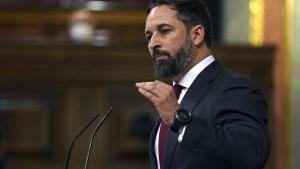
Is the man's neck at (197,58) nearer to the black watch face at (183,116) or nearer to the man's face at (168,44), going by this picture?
the man's face at (168,44)

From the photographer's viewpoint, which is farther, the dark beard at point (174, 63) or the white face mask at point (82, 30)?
the white face mask at point (82, 30)

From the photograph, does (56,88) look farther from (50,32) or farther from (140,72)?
(50,32)

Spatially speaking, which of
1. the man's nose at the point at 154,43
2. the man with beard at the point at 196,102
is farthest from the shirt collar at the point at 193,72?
the man's nose at the point at 154,43

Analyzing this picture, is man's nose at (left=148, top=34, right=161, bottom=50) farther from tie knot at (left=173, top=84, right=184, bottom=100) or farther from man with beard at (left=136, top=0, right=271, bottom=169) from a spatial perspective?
tie knot at (left=173, top=84, right=184, bottom=100)

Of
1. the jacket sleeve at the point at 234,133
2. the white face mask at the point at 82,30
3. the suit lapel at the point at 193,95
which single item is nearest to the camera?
the jacket sleeve at the point at 234,133

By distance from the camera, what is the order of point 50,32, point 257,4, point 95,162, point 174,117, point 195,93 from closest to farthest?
point 174,117 → point 195,93 → point 95,162 → point 257,4 → point 50,32

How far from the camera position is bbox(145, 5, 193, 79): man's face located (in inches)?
76.8

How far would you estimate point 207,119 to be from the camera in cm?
186

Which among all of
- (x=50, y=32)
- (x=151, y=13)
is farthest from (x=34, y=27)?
(x=151, y=13)

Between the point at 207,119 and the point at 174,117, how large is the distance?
0.40 ft

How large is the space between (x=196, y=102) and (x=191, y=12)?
0.75ft

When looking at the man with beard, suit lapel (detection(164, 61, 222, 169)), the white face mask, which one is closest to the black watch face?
the man with beard

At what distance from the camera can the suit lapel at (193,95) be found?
6.36 feet

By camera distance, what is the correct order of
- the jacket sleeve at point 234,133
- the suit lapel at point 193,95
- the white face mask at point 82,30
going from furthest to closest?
the white face mask at point 82,30
the suit lapel at point 193,95
the jacket sleeve at point 234,133
